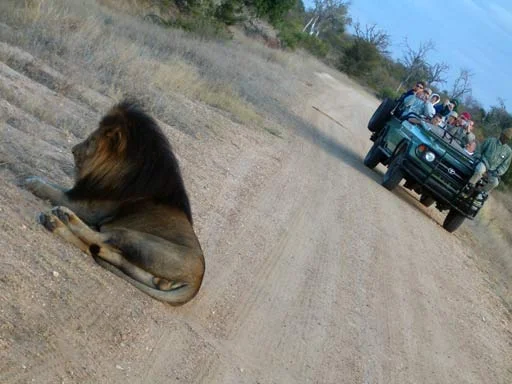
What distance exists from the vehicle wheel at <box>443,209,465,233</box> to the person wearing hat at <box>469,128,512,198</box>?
0.58m

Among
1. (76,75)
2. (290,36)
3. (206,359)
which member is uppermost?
(206,359)

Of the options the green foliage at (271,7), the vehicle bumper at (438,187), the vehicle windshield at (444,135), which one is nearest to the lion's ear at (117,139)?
the vehicle bumper at (438,187)

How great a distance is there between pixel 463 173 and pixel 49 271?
12253 millimetres

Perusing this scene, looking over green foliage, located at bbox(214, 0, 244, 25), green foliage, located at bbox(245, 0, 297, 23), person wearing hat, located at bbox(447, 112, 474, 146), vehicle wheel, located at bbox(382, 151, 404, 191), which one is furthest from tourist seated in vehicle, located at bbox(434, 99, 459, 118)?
green foliage, located at bbox(245, 0, 297, 23)

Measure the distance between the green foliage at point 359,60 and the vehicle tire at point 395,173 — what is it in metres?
51.1

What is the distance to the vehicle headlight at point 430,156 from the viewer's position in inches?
657

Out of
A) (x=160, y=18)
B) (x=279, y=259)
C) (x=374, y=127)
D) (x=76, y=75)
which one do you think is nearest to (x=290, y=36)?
(x=160, y=18)

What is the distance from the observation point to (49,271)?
18.6 feet

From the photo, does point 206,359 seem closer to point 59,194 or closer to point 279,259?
point 59,194

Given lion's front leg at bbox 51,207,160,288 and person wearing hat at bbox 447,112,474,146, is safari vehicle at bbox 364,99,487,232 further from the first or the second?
lion's front leg at bbox 51,207,160,288

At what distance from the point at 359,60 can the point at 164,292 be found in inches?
2511

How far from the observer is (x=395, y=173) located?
1702 centimetres

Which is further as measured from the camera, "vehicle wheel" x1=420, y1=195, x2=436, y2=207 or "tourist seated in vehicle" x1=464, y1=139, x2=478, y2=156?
"vehicle wheel" x1=420, y1=195, x2=436, y2=207

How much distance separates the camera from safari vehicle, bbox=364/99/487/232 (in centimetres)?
1648
